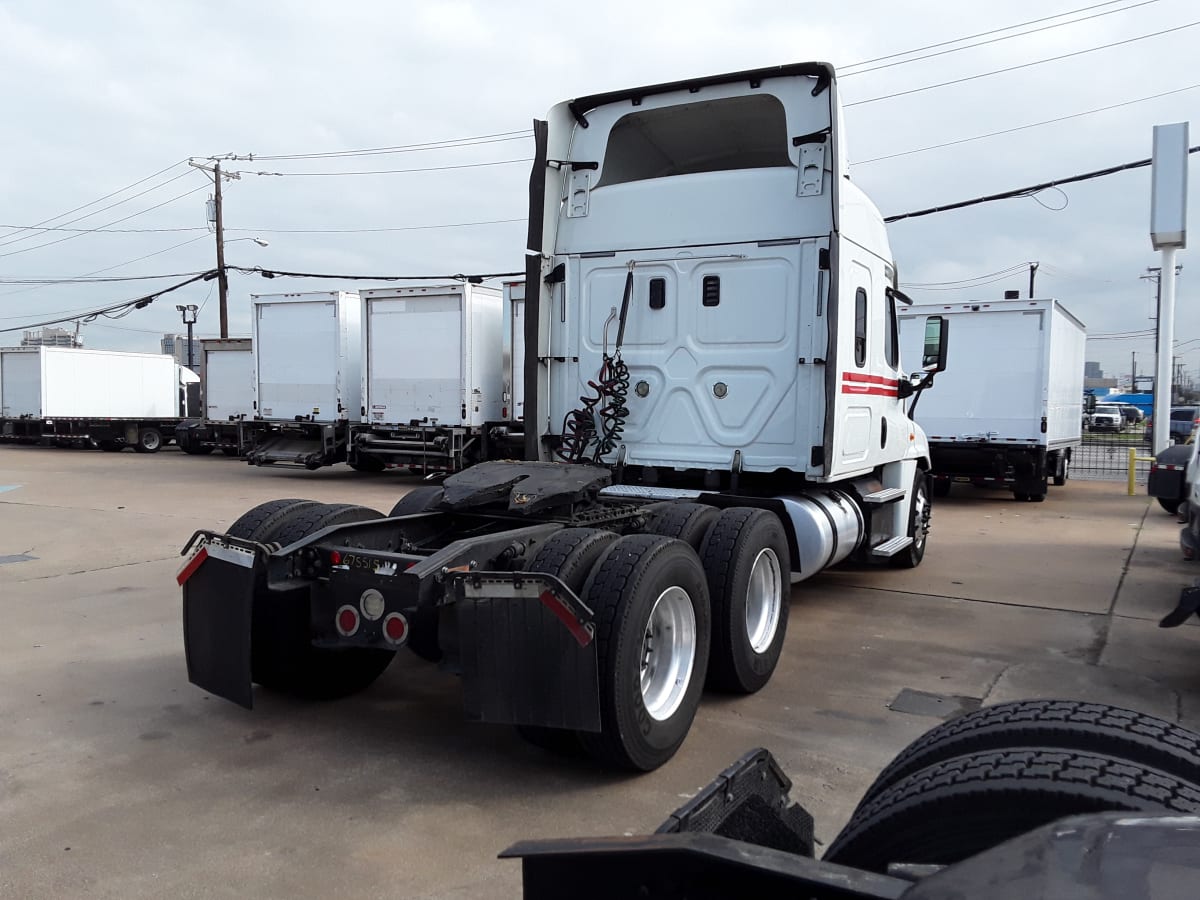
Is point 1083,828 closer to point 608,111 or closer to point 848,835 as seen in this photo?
point 848,835

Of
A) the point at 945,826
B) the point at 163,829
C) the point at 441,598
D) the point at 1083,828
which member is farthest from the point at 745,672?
the point at 1083,828

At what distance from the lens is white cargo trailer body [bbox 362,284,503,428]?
1731cm

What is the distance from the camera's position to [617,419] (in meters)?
6.86

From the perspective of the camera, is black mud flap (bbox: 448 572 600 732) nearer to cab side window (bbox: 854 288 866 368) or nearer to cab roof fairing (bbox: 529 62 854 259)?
cab roof fairing (bbox: 529 62 854 259)

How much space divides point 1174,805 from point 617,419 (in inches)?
209

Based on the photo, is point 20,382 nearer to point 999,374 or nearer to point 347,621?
point 999,374

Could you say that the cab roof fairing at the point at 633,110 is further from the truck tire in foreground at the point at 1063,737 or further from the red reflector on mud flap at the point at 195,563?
the truck tire in foreground at the point at 1063,737

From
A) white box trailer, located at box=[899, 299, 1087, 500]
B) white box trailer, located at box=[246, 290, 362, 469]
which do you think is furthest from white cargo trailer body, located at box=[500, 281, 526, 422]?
white box trailer, located at box=[899, 299, 1087, 500]

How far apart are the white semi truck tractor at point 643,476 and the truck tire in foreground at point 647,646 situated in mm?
13

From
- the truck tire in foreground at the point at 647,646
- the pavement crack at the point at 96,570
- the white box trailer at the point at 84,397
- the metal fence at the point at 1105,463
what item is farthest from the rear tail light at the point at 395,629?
the white box trailer at the point at 84,397

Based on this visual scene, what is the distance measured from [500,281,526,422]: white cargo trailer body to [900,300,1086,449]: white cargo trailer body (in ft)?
22.8

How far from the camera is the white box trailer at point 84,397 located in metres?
29.1

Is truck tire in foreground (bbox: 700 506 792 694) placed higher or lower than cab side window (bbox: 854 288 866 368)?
lower

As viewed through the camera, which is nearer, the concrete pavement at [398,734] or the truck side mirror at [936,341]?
the concrete pavement at [398,734]
